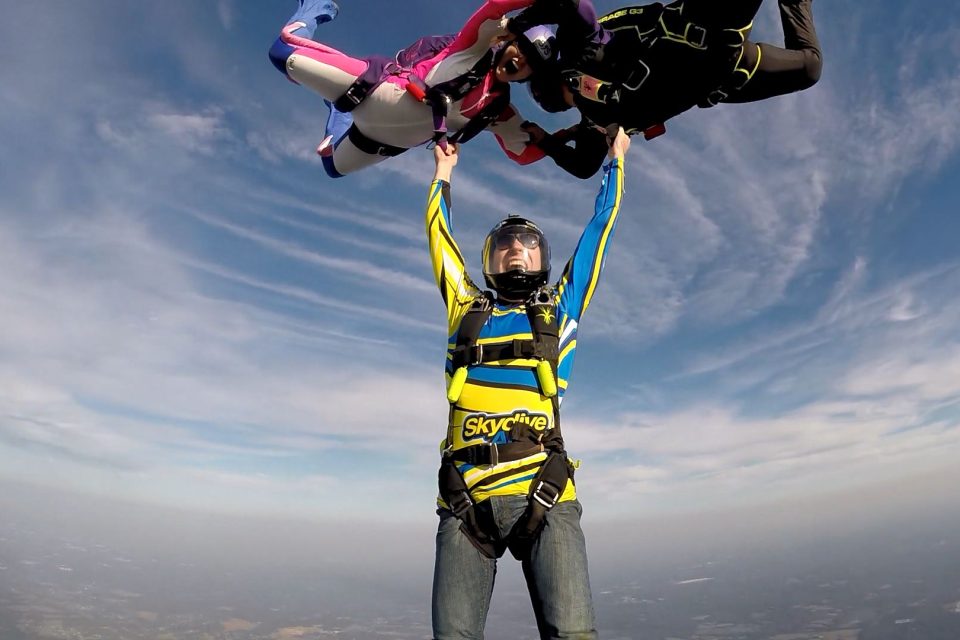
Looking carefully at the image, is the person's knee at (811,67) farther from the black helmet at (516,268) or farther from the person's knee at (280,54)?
the person's knee at (280,54)

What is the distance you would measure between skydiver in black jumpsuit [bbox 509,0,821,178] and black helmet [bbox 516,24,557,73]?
0.12 meters

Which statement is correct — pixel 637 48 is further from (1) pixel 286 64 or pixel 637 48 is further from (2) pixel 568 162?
(1) pixel 286 64

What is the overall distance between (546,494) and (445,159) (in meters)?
2.49

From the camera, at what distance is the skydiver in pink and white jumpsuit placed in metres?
3.94

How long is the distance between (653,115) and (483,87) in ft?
4.50

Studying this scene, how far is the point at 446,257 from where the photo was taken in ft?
11.1

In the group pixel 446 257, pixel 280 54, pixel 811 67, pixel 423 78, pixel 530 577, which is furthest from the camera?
pixel 280 54

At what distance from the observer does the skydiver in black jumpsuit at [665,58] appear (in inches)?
135

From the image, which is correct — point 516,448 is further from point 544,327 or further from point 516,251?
point 516,251

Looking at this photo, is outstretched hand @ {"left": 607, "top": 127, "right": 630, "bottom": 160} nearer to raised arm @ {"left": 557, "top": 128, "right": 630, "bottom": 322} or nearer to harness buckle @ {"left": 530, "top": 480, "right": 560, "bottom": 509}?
raised arm @ {"left": 557, "top": 128, "right": 630, "bottom": 322}

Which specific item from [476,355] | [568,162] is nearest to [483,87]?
[568,162]

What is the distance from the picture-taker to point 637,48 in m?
3.79

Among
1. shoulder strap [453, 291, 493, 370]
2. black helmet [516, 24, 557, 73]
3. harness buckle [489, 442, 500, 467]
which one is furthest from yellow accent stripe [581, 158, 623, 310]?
black helmet [516, 24, 557, 73]

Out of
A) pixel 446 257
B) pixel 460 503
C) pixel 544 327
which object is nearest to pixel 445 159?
pixel 446 257
